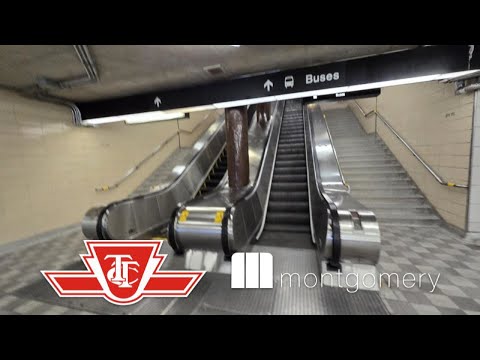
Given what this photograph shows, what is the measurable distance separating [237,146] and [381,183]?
3.74 m

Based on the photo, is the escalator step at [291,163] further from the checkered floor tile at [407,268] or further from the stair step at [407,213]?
the checkered floor tile at [407,268]

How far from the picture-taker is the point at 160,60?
9.75 feet

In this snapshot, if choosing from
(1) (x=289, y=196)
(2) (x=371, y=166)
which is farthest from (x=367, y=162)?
(1) (x=289, y=196)

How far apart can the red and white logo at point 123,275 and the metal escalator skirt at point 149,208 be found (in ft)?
4.79

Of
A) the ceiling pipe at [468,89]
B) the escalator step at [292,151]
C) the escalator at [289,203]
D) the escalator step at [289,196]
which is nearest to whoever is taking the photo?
the ceiling pipe at [468,89]

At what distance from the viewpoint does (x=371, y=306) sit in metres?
2.19

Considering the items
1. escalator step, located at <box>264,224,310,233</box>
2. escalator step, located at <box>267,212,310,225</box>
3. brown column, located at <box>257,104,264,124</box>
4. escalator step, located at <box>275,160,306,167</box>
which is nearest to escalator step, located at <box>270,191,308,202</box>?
escalator step, located at <box>267,212,310,225</box>

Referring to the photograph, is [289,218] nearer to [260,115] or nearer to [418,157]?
[418,157]

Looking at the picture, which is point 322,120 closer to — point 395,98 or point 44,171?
point 395,98

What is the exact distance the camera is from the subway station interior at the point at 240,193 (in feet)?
7.60

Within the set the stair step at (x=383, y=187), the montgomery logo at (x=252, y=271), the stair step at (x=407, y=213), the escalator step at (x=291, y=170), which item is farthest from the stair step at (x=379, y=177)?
the montgomery logo at (x=252, y=271)

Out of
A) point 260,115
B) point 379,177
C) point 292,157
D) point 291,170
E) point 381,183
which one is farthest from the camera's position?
point 260,115

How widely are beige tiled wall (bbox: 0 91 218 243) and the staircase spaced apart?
6.63 metres

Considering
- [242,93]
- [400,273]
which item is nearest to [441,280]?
[400,273]
